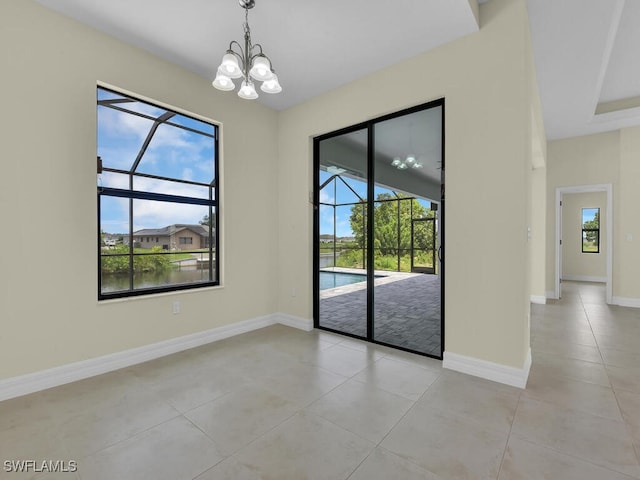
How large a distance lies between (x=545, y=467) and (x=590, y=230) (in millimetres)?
9238

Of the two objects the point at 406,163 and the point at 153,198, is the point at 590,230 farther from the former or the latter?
the point at 153,198

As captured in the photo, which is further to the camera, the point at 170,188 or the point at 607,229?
the point at 607,229

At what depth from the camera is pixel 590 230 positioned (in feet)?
26.8

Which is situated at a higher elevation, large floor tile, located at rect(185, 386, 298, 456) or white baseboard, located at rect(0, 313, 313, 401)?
white baseboard, located at rect(0, 313, 313, 401)

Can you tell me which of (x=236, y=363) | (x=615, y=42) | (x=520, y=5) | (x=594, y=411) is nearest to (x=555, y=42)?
(x=615, y=42)

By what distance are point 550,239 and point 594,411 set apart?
4715 millimetres

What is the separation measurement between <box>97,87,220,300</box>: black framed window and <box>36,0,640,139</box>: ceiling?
1.98 ft

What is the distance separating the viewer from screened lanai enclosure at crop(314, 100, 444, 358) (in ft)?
10.7

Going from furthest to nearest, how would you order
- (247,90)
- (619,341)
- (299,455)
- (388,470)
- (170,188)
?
1. (619,341)
2. (170,188)
3. (247,90)
4. (299,455)
5. (388,470)

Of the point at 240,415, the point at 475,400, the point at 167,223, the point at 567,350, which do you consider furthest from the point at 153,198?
the point at 567,350

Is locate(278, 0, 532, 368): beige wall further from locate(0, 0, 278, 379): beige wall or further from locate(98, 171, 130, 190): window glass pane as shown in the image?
locate(98, 171, 130, 190): window glass pane

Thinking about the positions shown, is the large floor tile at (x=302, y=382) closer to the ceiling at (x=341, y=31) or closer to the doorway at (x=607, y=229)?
the ceiling at (x=341, y=31)

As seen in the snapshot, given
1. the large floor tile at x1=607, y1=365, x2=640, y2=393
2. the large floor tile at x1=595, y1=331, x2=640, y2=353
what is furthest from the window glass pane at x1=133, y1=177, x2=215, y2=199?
the large floor tile at x1=595, y1=331, x2=640, y2=353

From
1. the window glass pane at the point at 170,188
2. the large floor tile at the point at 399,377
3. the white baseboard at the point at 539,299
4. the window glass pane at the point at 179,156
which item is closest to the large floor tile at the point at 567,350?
the large floor tile at the point at 399,377
